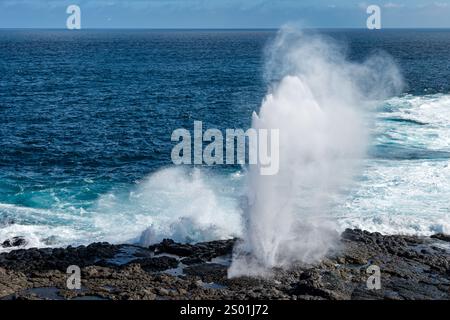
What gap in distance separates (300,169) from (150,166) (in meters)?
13.8

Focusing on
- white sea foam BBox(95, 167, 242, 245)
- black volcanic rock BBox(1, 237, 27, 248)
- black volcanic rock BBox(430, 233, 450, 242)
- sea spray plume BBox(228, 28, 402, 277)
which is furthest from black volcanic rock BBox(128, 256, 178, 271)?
black volcanic rock BBox(430, 233, 450, 242)

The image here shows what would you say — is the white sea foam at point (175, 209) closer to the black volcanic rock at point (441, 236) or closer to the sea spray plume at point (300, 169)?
the sea spray plume at point (300, 169)

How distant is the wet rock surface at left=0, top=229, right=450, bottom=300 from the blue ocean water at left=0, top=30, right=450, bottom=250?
347 cm

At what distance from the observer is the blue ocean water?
40.0m

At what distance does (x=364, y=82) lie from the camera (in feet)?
319

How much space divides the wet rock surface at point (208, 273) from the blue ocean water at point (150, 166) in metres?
3.47

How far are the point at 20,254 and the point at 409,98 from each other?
219 ft

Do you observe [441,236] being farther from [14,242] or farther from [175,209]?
[14,242]

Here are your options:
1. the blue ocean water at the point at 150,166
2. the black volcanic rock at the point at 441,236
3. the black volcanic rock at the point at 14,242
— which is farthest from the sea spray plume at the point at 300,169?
the black volcanic rock at the point at 14,242

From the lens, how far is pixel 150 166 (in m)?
53.9

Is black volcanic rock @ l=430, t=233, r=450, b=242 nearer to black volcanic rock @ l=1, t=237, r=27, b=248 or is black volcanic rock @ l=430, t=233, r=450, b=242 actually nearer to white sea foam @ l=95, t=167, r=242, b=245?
white sea foam @ l=95, t=167, r=242, b=245

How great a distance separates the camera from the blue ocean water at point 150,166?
40.0 m

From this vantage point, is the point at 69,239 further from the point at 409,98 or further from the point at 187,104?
the point at 409,98

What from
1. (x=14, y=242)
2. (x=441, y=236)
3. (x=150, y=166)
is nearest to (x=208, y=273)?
(x=14, y=242)
